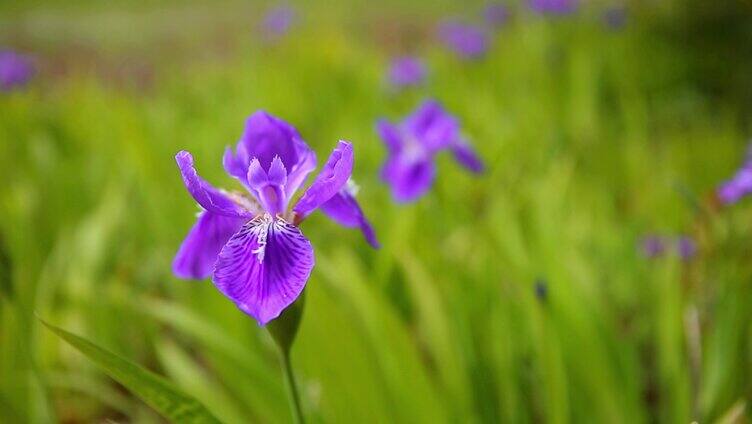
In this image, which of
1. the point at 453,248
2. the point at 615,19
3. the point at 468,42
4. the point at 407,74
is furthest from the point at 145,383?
the point at 615,19

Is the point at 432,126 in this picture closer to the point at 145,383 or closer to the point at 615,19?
the point at 145,383

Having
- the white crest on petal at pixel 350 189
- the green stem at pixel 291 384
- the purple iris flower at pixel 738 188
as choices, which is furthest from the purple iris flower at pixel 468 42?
the green stem at pixel 291 384

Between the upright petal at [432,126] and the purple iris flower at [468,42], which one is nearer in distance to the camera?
the upright petal at [432,126]

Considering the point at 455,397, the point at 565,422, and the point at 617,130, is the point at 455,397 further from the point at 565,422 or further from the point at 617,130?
the point at 617,130

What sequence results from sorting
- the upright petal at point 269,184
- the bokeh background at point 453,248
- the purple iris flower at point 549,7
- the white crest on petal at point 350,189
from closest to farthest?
the upright petal at point 269,184 < the white crest on petal at point 350,189 < the bokeh background at point 453,248 < the purple iris flower at point 549,7

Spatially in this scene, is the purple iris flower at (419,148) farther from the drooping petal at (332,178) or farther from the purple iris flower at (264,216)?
the drooping petal at (332,178)

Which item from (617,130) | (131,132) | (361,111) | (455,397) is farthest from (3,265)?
(617,130)
